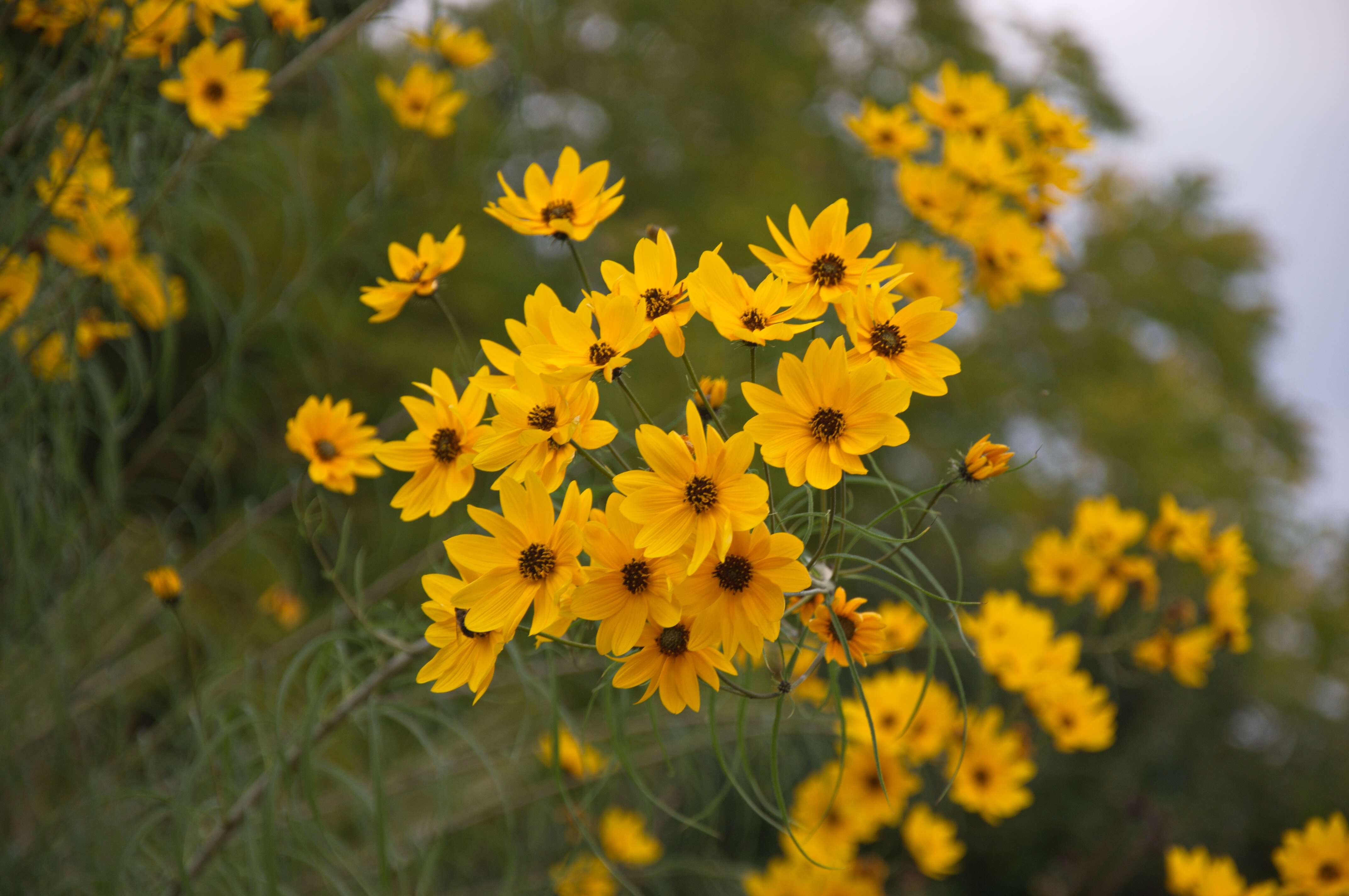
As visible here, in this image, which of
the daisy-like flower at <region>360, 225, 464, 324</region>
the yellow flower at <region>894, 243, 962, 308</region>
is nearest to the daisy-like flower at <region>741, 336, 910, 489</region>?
the daisy-like flower at <region>360, 225, 464, 324</region>

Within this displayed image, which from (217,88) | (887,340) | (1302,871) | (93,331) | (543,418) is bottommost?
(1302,871)

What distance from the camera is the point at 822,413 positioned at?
0.61m

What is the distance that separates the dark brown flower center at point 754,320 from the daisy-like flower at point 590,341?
8 cm

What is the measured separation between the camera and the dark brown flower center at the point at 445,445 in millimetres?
722

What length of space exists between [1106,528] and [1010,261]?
58 centimetres

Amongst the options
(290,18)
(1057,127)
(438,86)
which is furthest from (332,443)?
(1057,127)

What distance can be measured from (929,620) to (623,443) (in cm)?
69

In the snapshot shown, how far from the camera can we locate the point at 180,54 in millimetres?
1239

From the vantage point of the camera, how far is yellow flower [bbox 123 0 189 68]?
1067mm

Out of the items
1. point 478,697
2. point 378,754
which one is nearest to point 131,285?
point 378,754

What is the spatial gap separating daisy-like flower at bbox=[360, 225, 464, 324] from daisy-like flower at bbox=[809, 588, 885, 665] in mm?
491

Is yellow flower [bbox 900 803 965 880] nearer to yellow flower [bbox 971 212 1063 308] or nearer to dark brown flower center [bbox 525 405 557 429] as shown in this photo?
yellow flower [bbox 971 212 1063 308]

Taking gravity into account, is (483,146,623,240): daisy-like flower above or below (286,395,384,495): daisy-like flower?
above

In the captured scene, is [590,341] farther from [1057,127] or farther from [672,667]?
[1057,127]
